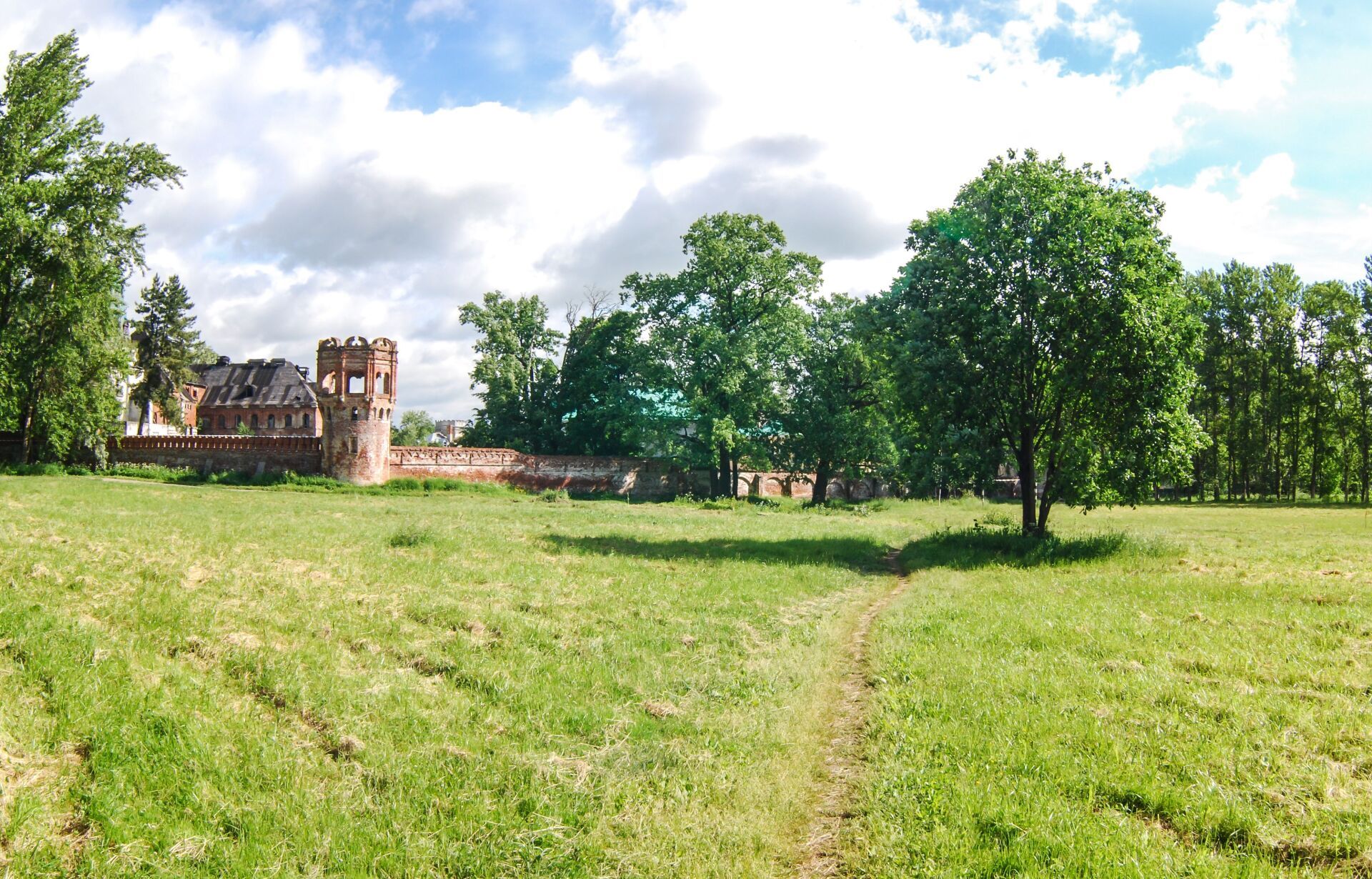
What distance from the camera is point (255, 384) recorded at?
3177 inches

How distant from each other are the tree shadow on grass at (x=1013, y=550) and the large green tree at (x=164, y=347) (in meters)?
53.5

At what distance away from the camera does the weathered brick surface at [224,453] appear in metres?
41.8

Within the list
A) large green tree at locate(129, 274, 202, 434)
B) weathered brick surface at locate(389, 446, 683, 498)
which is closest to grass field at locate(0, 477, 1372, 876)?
weathered brick surface at locate(389, 446, 683, 498)

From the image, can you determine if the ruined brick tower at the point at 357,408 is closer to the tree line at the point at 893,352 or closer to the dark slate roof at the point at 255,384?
the tree line at the point at 893,352

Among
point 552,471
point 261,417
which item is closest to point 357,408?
point 552,471

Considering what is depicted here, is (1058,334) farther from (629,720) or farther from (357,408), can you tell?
(357,408)

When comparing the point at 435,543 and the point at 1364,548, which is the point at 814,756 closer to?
the point at 435,543

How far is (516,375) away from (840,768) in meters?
47.5

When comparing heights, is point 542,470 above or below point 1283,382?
below

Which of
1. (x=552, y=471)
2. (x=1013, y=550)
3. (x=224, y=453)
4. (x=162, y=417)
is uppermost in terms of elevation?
(x=162, y=417)

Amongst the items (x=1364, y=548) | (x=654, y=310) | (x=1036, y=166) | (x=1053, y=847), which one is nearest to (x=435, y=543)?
(x=1053, y=847)

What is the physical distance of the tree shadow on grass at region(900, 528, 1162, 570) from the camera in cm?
1898

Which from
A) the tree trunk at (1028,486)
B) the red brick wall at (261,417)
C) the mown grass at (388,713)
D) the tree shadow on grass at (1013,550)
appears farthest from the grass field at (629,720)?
the red brick wall at (261,417)

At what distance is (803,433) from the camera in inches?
1823
